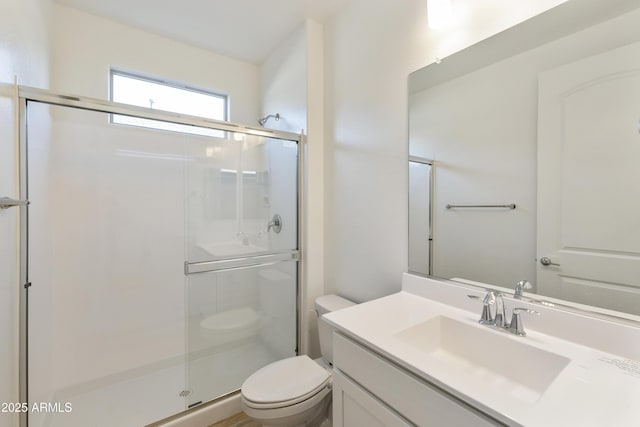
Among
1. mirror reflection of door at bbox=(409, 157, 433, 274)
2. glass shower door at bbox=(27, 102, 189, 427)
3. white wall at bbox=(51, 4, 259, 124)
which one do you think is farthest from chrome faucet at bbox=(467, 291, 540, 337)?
white wall at bbox=(51, 4, 259, 124)

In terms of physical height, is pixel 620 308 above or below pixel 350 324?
above

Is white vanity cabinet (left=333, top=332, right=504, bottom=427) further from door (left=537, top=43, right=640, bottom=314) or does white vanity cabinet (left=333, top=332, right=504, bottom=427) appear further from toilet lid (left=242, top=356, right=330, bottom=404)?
door (left=537, top=43, right=640, bottom=314)

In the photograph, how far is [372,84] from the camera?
65.2 inches

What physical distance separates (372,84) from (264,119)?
1.22 meters

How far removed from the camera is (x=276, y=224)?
217cm

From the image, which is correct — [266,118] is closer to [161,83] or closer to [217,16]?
[217,16]

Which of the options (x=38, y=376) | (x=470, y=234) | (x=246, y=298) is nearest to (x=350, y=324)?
(x=470, y=234)

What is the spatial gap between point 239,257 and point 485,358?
1576 mm

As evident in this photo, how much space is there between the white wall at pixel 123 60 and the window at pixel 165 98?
0.11 meters

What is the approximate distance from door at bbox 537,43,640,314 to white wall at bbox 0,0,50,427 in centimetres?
202

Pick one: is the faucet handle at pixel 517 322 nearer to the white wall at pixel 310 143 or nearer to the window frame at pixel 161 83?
the white wall at pixel 310 143

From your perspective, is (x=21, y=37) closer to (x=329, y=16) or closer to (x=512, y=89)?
(x=329, y=16)

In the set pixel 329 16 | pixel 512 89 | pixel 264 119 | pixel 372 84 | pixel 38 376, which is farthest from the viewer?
pixel 264 119

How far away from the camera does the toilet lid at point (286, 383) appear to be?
1.29 metres
